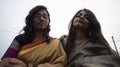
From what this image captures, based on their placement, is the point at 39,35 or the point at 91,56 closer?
the point at 91,56

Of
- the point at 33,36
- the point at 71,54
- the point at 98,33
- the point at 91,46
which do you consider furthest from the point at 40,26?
the point at 98,33

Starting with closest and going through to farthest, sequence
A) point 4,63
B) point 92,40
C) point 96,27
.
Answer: point 4,63 → point 92,40 → point 96,27

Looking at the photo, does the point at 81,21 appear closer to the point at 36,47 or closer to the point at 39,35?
the point at 39,35

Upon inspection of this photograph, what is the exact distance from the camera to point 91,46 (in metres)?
2.86

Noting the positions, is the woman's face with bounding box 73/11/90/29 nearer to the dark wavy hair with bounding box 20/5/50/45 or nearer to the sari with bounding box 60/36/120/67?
the sari with bounding box 60/36/120/67

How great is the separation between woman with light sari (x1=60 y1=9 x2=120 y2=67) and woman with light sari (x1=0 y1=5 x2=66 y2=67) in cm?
25

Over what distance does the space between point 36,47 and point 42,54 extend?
0.17 meters

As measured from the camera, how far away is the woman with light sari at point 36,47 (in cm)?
241

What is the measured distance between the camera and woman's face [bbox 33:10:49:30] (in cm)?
294

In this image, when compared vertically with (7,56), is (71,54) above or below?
below

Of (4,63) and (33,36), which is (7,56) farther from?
(33,36)

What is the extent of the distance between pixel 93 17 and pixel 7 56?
5.43ft

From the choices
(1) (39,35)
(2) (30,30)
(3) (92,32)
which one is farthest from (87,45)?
(2) (30,30)

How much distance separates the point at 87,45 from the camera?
293 cm
